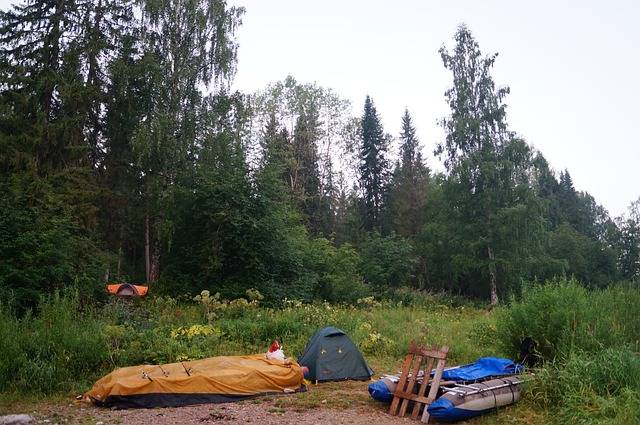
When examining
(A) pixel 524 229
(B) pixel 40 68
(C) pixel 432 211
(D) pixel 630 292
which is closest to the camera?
Answer: (D) pixel 630 292

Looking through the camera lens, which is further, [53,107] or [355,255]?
[355,255]

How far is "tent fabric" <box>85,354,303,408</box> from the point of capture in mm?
7285

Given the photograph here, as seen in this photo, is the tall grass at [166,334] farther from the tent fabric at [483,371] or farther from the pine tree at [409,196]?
the pine tree at [409,196]

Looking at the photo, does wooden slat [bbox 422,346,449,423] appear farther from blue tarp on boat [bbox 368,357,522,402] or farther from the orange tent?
the orange tent

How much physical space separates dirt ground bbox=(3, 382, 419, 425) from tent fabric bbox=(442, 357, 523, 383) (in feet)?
3.73

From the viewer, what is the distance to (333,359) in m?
9.50

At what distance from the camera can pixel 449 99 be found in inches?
1114

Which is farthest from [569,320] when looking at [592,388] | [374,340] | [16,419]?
[16,419]

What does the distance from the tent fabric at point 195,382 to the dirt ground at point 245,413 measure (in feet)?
0.57

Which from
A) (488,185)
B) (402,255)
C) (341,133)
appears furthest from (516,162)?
(341,133)

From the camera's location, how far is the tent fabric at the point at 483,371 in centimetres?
758

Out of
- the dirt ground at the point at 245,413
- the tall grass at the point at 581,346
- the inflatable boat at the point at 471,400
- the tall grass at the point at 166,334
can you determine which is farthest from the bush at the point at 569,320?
the dirt ground at the point at 245,413

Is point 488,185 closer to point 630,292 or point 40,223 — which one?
point 630,292

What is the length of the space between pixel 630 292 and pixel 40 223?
12.6m
